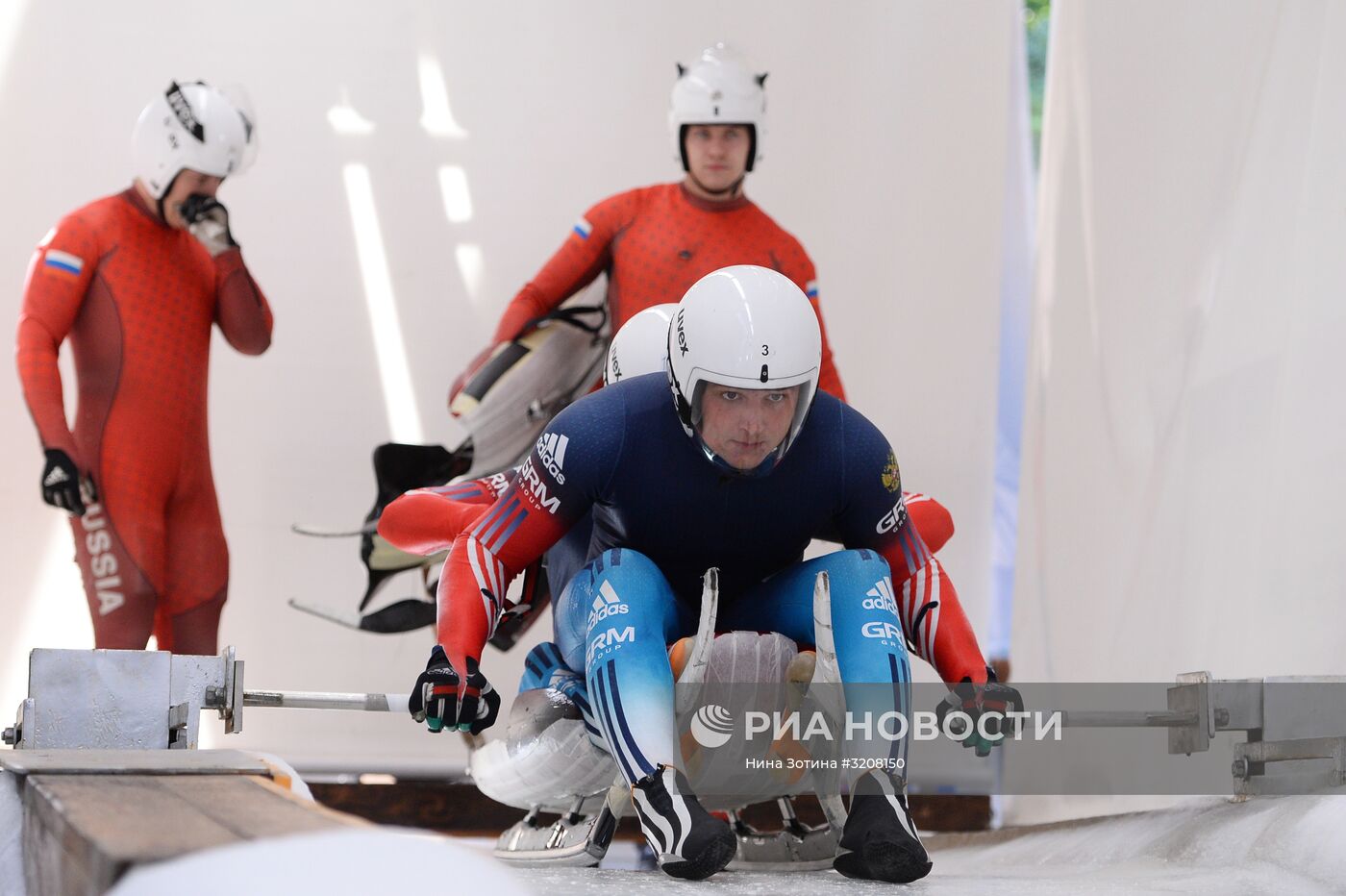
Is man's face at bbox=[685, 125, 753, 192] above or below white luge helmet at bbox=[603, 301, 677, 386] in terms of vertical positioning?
above

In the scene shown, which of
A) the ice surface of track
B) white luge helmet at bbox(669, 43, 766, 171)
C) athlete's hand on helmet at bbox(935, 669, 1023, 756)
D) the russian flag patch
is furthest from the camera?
the russian flag patch

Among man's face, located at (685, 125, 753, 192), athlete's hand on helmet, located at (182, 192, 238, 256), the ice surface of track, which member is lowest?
the ice surface of track

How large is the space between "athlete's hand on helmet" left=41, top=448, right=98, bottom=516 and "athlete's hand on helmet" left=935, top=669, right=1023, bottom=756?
2887 millimetres

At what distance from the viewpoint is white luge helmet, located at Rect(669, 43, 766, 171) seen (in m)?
4.36

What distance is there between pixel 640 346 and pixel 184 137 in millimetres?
2158

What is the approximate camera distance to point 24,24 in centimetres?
586

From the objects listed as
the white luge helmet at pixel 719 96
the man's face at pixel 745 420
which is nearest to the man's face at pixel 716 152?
the white luge helmet at pixel 719 96

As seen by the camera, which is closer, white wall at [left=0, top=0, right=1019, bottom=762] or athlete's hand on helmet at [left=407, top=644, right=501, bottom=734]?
athlete's hand on helmet at [left=407, top=644, right=501, bottom=734]

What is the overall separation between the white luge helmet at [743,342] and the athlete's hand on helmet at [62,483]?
2547 millimetres

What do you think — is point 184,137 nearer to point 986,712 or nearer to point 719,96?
point 719,96

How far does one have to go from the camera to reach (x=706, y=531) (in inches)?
96.3

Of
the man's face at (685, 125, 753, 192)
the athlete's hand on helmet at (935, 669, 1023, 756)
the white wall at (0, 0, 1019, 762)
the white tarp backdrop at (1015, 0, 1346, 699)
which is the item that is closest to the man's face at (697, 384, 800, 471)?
the athlete's hand on helmet at (935, 669, 1023, 756)

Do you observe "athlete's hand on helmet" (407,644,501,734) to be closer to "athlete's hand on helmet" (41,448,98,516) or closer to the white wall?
"athlete's hand on helmet" (41,448,98,516)

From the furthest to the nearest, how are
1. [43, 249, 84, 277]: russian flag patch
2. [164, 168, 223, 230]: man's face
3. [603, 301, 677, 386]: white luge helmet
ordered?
A: [164, 168, 223, 230]: man's face
[43, 249, 84, 277]: russian flag patch
[603, 301, 677, 386]: white luge helmet
